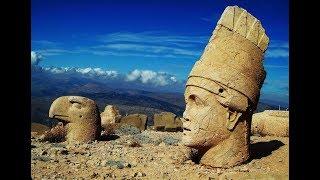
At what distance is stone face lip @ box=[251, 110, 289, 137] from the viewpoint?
1365 cm

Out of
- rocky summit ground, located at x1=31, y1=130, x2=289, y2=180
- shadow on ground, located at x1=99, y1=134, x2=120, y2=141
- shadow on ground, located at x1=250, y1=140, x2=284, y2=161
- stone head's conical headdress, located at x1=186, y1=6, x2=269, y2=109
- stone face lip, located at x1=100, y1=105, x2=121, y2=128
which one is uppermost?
stone head's conical headdress, located at x1=186, y1=6, x2=269, y2=109

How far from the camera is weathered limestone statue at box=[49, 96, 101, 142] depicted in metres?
13.8

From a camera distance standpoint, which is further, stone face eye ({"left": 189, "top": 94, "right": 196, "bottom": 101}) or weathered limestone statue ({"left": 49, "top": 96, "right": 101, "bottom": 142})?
weathered limestone statue ({"left": 49, "top": 96, "right": 101, "bottom": 142})

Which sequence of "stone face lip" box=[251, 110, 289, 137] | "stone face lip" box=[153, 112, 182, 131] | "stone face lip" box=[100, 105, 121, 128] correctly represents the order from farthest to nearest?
1. "stone face lip" box=[100, 105, 121, 128]
2. "stone face lip" box=[153, 112, 182, 131]
3. "stone face lip" box=[251, 110, 289, 137]

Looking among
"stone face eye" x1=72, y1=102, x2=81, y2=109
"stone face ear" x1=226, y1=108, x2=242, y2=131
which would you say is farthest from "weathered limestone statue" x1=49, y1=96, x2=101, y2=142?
"stone face ear" x1=226, y1=108, x2=242, y2=131

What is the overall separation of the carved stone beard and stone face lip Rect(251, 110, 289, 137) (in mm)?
4457

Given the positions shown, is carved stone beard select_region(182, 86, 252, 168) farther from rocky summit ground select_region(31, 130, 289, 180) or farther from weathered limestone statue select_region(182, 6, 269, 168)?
rocky summit ground select_region(31, 130, 289, 180)

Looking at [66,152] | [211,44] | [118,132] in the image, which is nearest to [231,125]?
[211,44]

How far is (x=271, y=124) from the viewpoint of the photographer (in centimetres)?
1413

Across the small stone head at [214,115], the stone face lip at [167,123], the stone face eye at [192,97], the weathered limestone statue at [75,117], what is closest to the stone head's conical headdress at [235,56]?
the small stone head at [214,115]

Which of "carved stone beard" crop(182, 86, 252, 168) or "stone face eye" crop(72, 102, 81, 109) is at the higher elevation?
"stone face eye" crop(72, 102, 81, 109)

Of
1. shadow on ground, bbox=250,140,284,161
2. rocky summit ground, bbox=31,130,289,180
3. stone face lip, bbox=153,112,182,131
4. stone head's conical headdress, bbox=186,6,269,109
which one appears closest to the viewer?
rocky summit ground, bbox=31,130,289,180

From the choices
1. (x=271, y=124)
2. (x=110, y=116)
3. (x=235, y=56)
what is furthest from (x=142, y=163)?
(x=110, y=116)

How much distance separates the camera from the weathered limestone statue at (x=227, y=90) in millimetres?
9234
